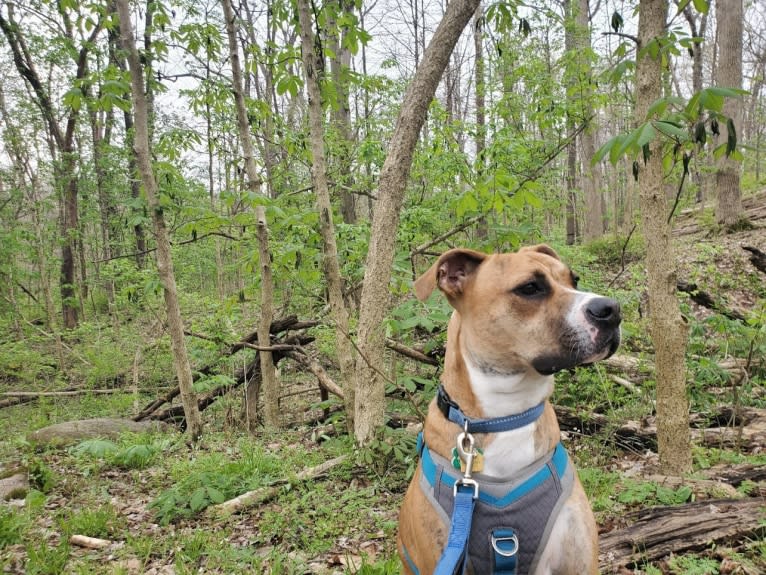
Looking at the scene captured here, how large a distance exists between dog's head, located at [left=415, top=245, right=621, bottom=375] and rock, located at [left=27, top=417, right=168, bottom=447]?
17.8ft

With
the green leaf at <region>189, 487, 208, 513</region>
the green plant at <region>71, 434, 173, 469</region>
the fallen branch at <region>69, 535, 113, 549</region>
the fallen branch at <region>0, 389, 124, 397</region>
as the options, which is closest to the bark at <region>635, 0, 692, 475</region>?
the green leaf at <region>189, 487, 208, 513</region>

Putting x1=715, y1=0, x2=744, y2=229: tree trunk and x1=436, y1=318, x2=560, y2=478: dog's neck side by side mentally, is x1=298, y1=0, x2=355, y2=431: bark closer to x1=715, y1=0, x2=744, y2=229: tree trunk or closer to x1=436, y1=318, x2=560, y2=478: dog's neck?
x1=436, y1=318, x2=560, y2=478: dog's neck

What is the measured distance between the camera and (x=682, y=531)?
266 cm

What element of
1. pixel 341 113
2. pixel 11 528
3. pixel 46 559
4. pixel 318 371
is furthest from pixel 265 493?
pixel 341 113

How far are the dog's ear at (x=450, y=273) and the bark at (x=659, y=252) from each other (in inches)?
55.4

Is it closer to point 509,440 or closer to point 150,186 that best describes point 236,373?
point 150,186

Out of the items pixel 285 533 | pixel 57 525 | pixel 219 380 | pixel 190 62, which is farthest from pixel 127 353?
pixel 285 533

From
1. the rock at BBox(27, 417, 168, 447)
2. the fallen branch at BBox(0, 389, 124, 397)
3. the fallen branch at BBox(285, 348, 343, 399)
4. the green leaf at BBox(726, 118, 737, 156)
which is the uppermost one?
the green leaf at BBox(726, 118, 737, 156)

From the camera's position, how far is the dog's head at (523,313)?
1869 millimetres

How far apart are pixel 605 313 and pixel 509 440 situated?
2.13 feet

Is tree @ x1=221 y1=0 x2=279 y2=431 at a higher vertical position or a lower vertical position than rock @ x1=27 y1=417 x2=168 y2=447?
higher

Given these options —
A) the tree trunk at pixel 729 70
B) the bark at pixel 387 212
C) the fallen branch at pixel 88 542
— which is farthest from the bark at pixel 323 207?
the tree trunk at pixel 729 70

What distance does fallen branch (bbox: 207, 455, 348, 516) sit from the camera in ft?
12.2

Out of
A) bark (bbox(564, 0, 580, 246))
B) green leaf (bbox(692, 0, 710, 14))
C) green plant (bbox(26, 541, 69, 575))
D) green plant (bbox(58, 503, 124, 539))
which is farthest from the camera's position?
bark (bbox(564, 0, 580, 246))
